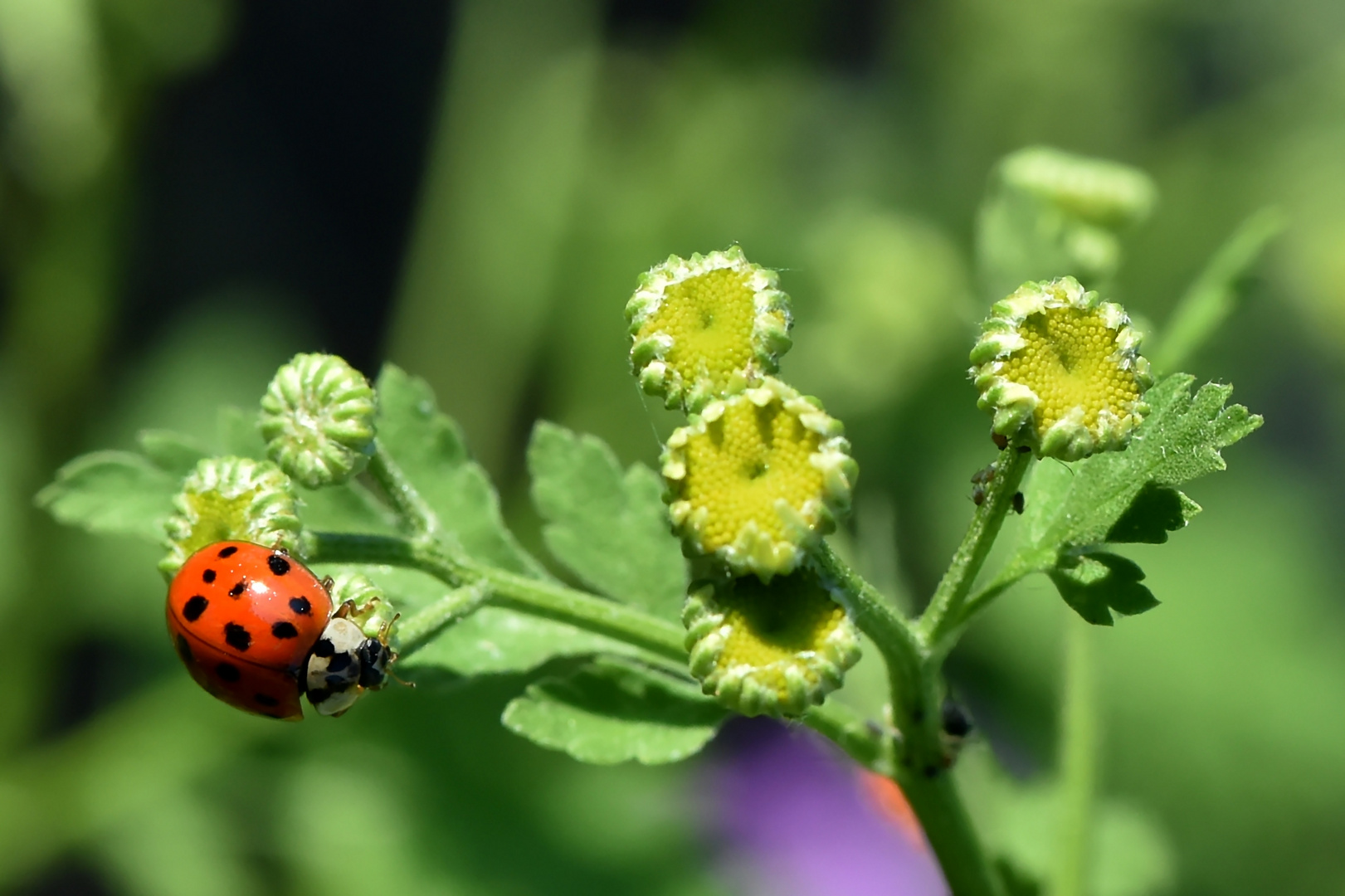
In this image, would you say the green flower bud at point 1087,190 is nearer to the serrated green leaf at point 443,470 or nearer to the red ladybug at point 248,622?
the serrated green leaf at point 443,470

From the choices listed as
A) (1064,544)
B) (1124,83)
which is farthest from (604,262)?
(1064,544)

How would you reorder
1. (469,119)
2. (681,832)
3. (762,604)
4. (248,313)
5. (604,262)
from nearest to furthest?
(762,604) < (681,832) < (604,262) < (469,119) < (248,313)

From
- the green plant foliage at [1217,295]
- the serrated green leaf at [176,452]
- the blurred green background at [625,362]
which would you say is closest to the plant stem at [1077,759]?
the green plant foliage at [1217,295]

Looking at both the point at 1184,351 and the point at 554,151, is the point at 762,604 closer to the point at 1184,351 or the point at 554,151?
the point at 1184,351

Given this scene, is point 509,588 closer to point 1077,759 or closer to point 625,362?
point 1077,759

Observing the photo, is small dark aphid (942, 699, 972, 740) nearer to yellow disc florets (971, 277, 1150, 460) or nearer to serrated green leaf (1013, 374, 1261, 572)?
serrated green leaf (1013, 374, 1261, 572)

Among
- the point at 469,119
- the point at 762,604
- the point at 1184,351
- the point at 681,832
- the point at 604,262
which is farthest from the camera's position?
the point at 469,119
